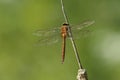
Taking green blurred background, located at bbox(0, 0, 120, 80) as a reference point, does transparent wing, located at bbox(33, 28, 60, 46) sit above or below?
below

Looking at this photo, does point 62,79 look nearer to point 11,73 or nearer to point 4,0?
point 11,73

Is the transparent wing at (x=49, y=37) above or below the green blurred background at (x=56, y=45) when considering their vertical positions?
below

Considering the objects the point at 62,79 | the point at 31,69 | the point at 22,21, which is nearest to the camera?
the point at 62,79

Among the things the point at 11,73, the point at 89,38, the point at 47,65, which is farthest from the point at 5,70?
the point at 89,38

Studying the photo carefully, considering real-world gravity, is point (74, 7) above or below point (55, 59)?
above

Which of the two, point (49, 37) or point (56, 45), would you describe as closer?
point (49, 37)

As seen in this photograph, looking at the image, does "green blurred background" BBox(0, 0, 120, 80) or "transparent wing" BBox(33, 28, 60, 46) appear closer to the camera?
"transparent wing" BBox(33, 28, 60, 46)

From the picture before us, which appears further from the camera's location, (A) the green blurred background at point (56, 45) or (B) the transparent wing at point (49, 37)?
(A) the green blurred background at point (56, 45)

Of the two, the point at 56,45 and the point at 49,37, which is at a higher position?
the point at 56,45
